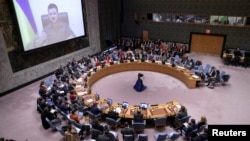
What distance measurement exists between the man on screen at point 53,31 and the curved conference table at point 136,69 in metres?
3.91

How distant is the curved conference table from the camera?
8.88 metres

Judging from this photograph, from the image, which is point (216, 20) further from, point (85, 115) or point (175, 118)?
point (85, 115)

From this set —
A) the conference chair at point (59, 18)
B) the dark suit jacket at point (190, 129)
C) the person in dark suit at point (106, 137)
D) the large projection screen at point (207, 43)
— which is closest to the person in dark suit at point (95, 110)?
the person in dark suit at point (106, 137)

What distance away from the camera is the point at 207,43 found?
18109mm

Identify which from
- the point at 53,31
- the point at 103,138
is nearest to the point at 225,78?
the point at 103,138

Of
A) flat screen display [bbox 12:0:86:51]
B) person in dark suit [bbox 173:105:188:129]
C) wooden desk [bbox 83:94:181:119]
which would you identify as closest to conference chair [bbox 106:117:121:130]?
wooden desk [bbox 83:94:181:119]

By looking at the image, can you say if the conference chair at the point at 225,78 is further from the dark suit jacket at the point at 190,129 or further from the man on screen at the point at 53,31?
the man on screen at the point at 53,31

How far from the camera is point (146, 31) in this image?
805 inches

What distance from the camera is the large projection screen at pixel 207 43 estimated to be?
57.6ft

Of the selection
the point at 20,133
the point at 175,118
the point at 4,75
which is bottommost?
the point at 20,133

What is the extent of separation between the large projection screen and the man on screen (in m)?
11.2

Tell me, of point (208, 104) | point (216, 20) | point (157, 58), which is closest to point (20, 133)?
point (208, 104)

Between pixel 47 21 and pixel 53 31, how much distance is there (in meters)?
0.84

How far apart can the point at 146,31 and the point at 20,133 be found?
1509 centimetres
